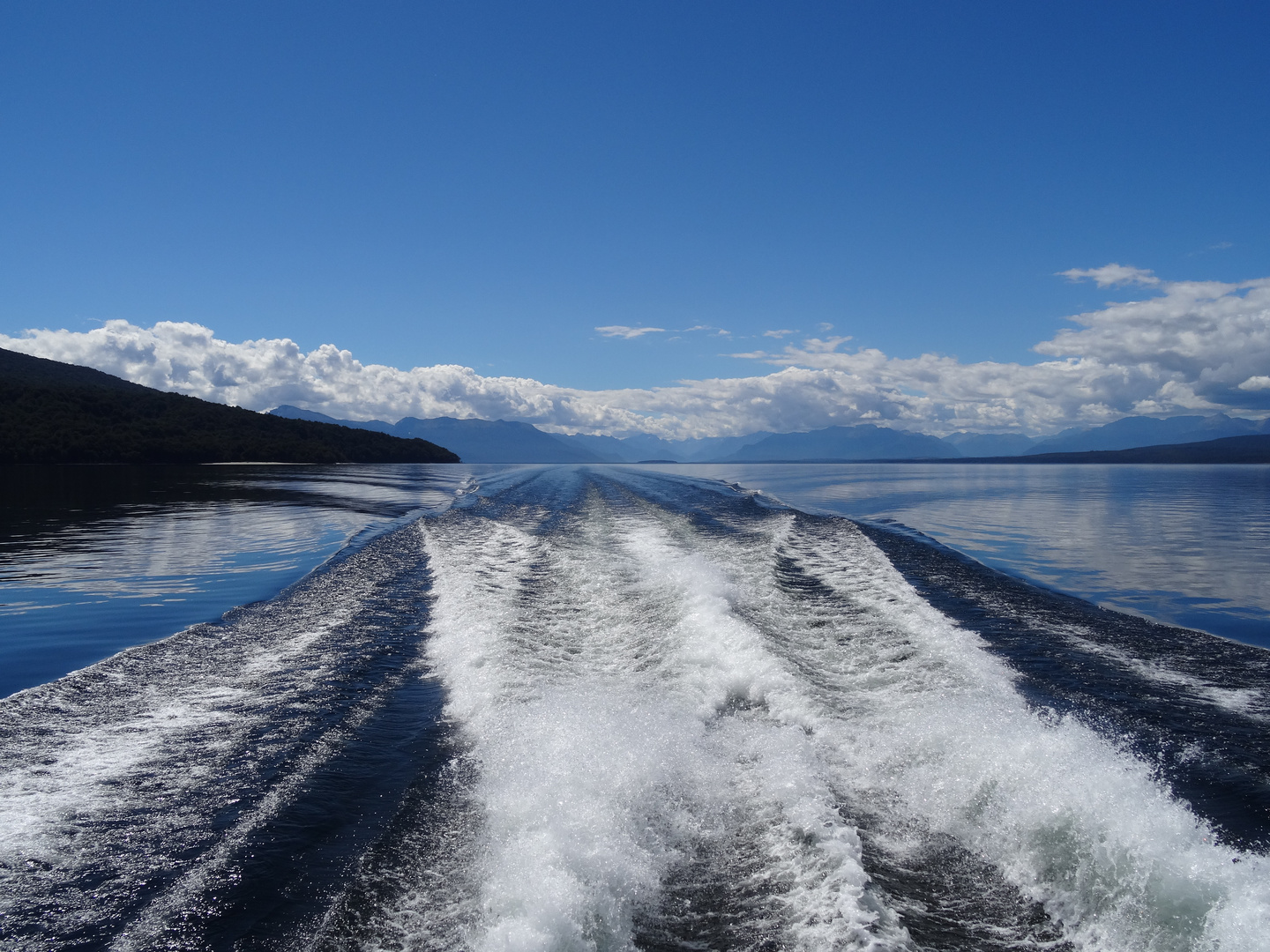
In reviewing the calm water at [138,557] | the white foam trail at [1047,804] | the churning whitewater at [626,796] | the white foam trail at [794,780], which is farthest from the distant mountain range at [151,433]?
the white foam trail at [1047,804]

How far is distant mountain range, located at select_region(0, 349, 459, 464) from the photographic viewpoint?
2967 inches

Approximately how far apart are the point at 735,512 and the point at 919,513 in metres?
9.20

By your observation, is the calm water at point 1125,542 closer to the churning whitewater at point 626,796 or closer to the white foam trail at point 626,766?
the churning whitewater at point 626,796

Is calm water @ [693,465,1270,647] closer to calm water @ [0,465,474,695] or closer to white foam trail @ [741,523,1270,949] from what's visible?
white foam trail @ [741,523,1270,949]

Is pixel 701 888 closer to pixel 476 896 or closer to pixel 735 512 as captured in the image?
pixel 476 896

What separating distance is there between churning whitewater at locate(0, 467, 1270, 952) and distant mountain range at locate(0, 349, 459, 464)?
87.0 meters

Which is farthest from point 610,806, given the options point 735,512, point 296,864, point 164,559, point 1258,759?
point 735,512

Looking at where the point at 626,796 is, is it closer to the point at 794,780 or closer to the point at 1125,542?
the point at 794,780

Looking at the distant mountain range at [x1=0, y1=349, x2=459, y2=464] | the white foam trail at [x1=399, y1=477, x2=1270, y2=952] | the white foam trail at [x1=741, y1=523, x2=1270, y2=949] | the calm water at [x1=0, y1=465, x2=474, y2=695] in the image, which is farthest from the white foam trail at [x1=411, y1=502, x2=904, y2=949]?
the distant mountain range at [x1=0, y1=349, x2=459, y2=464]

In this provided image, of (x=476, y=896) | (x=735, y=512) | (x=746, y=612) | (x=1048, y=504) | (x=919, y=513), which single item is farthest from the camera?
(x=1048, y=504)

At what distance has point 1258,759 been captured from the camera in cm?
584

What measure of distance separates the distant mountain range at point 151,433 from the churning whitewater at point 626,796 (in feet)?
286

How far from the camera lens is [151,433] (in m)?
87.9

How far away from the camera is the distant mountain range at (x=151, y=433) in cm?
7536
